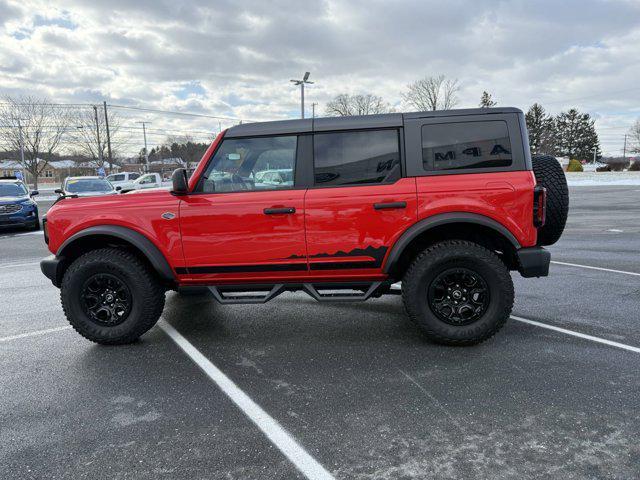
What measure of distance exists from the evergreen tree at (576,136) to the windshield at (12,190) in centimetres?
10431

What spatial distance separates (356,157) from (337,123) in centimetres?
34

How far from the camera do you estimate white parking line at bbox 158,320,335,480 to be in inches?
92.3

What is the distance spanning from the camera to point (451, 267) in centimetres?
377

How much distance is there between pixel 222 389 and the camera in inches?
128

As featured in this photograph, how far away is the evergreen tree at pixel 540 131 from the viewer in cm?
7669

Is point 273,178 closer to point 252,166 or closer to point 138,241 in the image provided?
point 252,166

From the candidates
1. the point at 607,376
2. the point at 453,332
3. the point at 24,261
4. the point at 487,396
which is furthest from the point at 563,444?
the point at 24,261

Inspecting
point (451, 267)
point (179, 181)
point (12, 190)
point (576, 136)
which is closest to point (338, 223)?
point (451, 267)

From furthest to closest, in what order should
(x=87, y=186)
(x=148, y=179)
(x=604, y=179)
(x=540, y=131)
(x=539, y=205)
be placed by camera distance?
(x=540, y=131) → (x=604, y=179) → (x=148, y=179) → (x=87, y=186) → (x=539, y=205)

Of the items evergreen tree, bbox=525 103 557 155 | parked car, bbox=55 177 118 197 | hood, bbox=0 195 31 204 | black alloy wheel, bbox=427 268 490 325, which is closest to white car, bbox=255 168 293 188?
black alloy wheel, bbox=427 268 490 325

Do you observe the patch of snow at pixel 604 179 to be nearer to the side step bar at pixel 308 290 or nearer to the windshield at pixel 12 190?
the windshield at pixel 12 190

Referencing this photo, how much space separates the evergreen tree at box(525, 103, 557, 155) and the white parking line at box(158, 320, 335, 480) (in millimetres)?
80354

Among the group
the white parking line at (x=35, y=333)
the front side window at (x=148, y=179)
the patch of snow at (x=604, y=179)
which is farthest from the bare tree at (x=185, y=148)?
the white parking line at (x=35, y=333)

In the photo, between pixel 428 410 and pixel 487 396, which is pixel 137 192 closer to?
pixel 428 410
